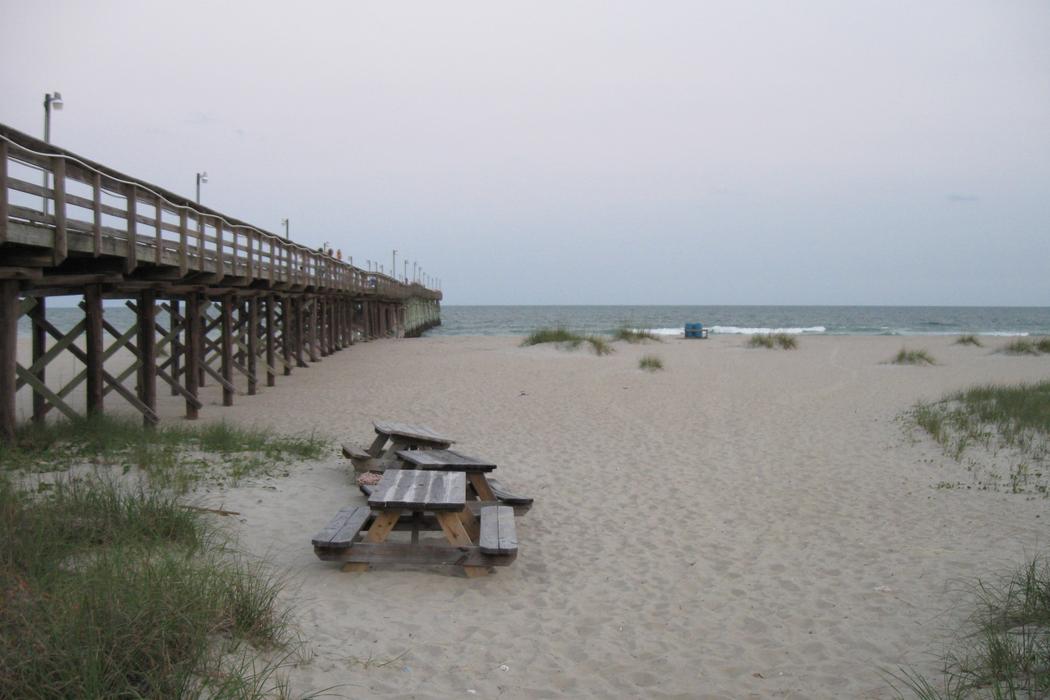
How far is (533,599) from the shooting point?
18.5 ft

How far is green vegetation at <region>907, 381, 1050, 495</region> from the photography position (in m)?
9.30

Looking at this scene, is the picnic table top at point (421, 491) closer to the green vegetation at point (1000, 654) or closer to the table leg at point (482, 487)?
the table leg at point (482, 487)

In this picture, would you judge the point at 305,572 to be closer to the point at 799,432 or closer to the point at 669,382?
the point at 799,432

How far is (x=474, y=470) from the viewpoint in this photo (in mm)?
7477

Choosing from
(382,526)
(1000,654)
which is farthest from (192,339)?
(1000,654)

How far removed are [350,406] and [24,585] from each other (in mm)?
11852

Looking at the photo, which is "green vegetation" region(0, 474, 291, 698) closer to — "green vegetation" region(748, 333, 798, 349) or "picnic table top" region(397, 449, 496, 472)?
"picnic table top" region(397, 449, 496, 472)

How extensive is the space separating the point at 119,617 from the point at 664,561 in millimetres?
4268

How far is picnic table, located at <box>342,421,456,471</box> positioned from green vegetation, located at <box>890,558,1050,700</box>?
A: 552cm

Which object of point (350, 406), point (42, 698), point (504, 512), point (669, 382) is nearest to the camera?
point (42, 698)

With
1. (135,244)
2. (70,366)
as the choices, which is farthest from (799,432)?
(70,366)

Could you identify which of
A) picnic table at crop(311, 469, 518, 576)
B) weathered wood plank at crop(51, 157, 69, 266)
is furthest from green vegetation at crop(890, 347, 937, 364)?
weathered wood plank at crop(51, 157, 69, 266)

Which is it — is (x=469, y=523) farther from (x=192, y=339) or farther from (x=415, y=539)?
(x=192, y=339)

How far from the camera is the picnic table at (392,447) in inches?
347
